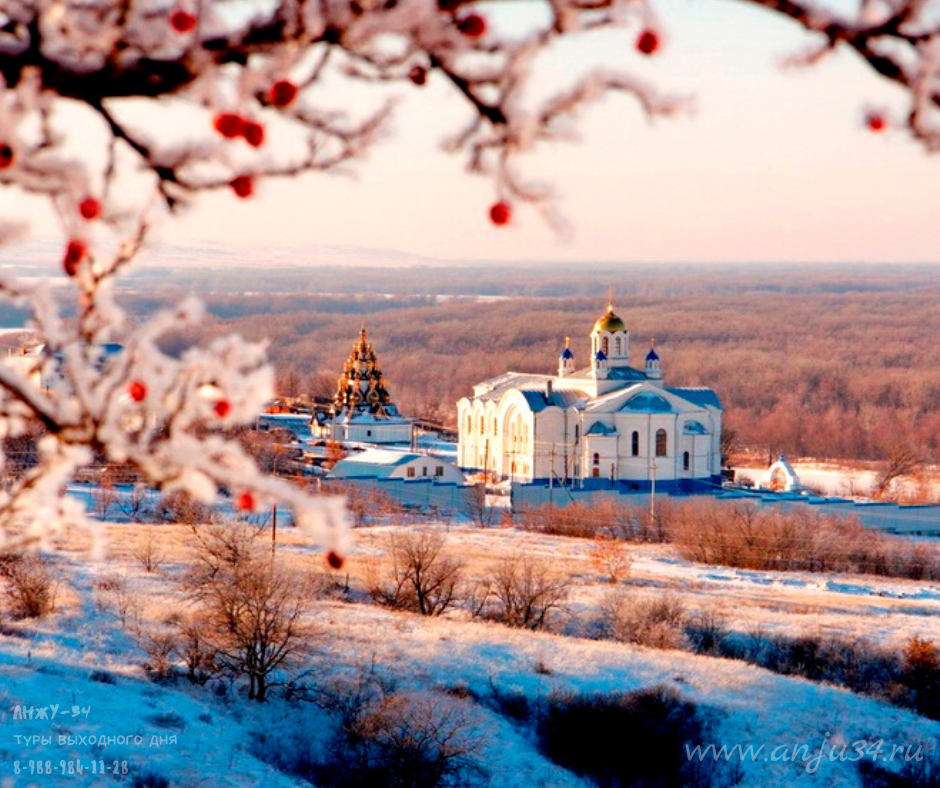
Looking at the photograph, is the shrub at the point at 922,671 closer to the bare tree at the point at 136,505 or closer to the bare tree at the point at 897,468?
the bare tree at the point at 136,505

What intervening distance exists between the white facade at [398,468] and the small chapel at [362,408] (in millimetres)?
8966

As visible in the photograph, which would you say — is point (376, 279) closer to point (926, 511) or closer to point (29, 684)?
point (926, 511)

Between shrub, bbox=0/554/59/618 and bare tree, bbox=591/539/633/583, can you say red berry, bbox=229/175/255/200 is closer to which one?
shrub, bbox=0/554/59/618


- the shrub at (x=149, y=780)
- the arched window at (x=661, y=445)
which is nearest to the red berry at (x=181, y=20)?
the shrub at (x=149, y=780)

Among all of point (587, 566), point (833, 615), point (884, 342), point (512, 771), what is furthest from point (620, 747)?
point (884, 342)

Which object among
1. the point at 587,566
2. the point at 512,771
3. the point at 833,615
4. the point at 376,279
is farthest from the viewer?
the point at 376,279

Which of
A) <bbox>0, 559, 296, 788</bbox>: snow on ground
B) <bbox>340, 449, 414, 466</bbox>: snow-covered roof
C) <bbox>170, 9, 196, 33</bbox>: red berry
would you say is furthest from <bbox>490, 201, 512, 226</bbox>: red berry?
<bbox>340, 449, 414, 466</bbox>: snow-covered roof

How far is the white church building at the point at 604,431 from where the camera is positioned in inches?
1861

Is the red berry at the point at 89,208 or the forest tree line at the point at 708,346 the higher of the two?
the forest tree line at the point at 708,346

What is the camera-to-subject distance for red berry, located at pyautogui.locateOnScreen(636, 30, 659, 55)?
2.41 metres

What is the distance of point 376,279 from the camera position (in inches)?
7279

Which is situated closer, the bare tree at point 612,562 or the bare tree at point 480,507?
the bare tree at point 612,562

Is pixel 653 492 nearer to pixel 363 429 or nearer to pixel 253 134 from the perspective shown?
pixel 363 429

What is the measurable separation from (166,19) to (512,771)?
52.3ft
